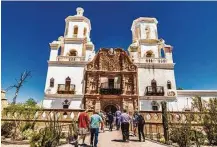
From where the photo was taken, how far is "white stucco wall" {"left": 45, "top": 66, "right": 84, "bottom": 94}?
28.2 metres

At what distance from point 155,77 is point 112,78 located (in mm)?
5536

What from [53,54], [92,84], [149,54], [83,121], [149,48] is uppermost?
[149,48]

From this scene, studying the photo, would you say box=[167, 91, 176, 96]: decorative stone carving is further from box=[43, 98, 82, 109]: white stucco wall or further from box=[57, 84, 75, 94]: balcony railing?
box=[57, 84, 75, 94]: balcony railing

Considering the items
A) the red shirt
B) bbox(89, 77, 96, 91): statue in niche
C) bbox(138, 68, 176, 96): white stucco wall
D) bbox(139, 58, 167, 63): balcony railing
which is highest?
bbox(139, 58, 167, 63): balcony railing

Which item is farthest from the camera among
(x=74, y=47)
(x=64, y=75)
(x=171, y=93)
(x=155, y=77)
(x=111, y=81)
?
(x=74, y=47)

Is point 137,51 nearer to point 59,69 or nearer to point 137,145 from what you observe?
point 59,69

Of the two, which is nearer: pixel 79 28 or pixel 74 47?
pixel 74 47

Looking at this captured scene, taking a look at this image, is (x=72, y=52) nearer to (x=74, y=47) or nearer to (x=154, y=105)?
(x=74, y=47)

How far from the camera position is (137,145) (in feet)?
36.7

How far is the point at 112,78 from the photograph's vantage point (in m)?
28.7

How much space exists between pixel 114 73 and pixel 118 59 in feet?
7.02

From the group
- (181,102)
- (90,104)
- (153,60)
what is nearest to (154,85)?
(153,60)

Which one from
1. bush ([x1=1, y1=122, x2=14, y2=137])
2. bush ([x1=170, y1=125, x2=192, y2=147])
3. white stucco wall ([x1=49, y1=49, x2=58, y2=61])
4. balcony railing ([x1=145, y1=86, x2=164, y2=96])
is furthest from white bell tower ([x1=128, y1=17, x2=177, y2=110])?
bush ([x1=1, y1=122, x2=14, y2=137])

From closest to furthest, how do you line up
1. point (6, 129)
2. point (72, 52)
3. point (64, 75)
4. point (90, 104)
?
1. point (6, 129)
2. point (90, 104)
3. point (64, 75)
4. point (72, 52)
